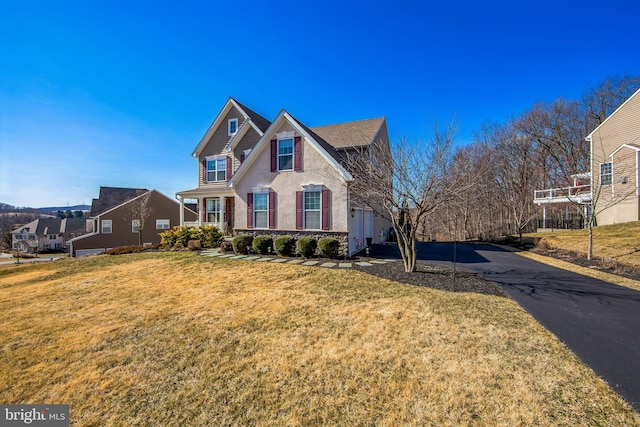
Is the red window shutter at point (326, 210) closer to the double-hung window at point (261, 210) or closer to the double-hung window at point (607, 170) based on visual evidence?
the double-hung window at point (261, 210)

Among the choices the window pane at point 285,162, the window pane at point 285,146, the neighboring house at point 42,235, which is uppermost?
the window pane at point 285,146

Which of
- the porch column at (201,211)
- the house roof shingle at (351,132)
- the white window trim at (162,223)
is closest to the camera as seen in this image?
the house roof shingle at (351,132)

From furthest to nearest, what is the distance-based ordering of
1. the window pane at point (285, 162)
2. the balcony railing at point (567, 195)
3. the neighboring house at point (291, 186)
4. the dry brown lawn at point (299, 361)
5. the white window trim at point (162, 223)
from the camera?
1. the white window trim at point (162, 223)
2. the balcony railing at point (567, 195)
3. the window pane at point (285, 162)
4. the neighboring house at point (291, 186)
5. the dry brown lawn at point (299, 361)

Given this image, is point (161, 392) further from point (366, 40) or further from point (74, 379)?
point (366, 40)

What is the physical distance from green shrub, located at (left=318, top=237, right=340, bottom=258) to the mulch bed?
1.75 metres

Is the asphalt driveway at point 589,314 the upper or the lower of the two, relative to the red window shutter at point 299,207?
lower

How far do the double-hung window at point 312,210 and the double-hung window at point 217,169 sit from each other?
26.9 feet

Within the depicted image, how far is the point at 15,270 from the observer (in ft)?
40.2

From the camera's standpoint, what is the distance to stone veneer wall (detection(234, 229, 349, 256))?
11298mm

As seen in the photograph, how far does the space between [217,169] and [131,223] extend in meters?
15.3

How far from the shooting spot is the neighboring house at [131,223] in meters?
24.0

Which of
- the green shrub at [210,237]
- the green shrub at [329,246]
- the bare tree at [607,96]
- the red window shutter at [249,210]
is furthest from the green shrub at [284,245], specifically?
the bare tree at [607,96]

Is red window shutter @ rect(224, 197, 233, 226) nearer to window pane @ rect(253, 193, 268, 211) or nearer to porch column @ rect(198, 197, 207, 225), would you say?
porch column @ rect(198, 197, 207, 225)

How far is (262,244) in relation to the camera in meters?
12.2
